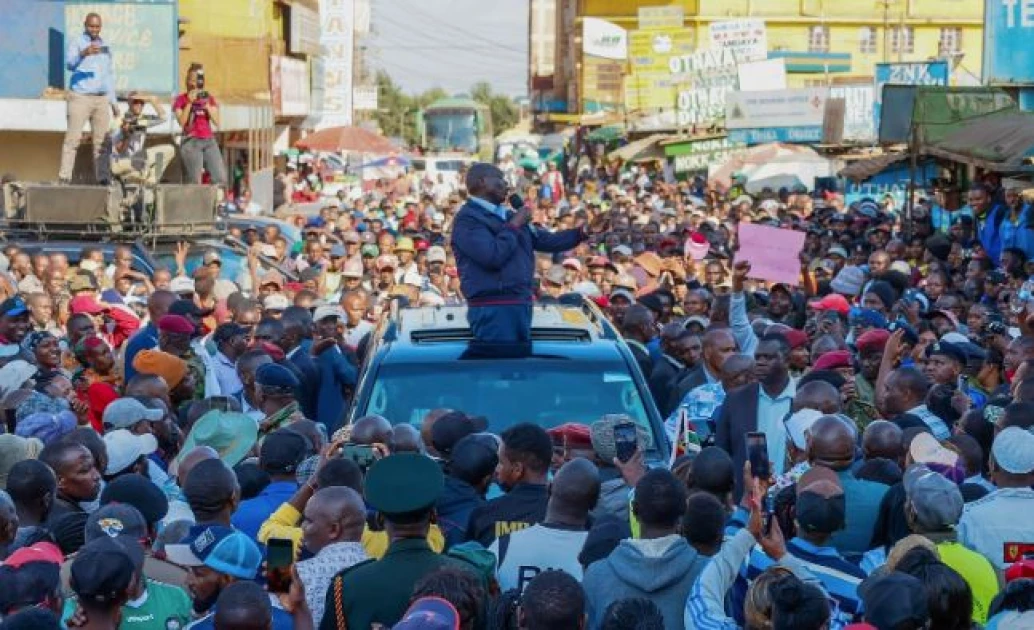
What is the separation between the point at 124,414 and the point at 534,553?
3.01m

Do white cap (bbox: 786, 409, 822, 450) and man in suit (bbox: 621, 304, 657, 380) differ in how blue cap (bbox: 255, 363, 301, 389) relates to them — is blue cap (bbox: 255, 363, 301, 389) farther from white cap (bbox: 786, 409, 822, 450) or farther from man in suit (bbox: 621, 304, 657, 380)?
man in suit (bbox: 621, 304, 657, 380)

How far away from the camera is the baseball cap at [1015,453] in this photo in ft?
22.6

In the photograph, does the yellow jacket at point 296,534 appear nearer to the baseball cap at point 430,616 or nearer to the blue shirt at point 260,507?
the blue shirt at point 260,507

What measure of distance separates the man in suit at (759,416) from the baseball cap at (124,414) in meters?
2.81

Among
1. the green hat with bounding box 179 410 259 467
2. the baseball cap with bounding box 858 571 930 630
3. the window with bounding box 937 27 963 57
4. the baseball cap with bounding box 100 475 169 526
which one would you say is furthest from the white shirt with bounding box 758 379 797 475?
the window with bounding box 937 27 963 57

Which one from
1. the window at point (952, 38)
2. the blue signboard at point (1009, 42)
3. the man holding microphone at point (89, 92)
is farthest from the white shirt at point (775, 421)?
the window at point (952, 38)

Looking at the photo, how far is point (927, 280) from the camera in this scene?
49.6 feet

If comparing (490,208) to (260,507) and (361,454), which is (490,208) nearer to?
(361,454)

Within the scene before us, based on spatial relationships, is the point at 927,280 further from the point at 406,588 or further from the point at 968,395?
the point at 406,588

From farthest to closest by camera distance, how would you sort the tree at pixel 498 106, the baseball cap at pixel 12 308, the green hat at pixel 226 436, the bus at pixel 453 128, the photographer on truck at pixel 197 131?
the tree at pixel 498 106 < the bus at pixel 453 128 < the photographer on truck at pixel 197 131 < the baseball cap at pixel 12 308 < the green hat at pixel 226 436

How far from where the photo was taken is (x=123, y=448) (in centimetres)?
786

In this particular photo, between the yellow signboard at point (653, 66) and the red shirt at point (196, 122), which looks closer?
the red shirt at point (196, 122)

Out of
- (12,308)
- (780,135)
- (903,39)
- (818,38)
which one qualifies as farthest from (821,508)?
(818,38)

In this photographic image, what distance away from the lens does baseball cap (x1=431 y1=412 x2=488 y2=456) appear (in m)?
7.66
